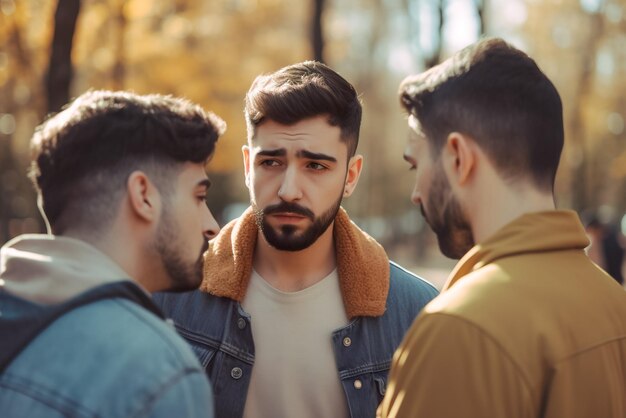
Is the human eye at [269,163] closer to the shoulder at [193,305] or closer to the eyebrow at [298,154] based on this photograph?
the eyebrow at [298,154]

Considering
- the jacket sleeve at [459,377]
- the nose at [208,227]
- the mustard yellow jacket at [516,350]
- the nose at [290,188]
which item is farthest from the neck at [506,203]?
the nose at [290,188]

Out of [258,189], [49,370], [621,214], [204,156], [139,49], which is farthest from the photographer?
[621,214]

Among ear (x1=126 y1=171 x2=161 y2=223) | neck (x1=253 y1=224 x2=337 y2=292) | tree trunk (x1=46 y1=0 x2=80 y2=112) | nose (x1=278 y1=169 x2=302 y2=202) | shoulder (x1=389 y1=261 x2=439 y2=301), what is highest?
tree trunk (x1=46 y1=0 x2=80 y2=112)

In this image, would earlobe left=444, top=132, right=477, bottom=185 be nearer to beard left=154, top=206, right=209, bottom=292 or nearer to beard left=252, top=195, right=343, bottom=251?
beard left=154, top=206, right=209, bottom=292

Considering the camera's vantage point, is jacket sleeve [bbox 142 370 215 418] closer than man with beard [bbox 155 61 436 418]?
Yes

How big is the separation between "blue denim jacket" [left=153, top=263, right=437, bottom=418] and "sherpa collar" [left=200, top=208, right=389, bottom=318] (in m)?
0.06

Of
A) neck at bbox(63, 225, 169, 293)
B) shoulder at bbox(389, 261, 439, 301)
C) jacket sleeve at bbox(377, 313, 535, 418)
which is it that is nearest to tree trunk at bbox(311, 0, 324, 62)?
shoulder at bbox(389, 261, 439, 301)

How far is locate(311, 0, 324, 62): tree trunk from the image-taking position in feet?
39.5

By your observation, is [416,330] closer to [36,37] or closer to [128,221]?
[128,221]

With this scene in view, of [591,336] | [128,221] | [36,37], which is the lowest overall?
[591,336]

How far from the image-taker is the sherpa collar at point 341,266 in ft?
13.0

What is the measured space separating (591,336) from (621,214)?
43915mm

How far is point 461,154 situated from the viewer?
2662 mm

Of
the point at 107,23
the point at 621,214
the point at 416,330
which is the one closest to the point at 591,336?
the point at 416,330
